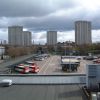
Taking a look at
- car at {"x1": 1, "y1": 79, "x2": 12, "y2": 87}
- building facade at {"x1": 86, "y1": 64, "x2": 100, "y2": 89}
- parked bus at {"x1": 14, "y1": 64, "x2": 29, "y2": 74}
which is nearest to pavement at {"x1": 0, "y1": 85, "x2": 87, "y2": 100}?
car at {"x1": 1, "y1": 79, "x2": 12, "y2": 87}

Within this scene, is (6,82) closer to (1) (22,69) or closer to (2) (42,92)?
(2) (42,92)

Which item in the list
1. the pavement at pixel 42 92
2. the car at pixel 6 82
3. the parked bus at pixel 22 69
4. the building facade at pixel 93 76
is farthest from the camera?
the parked bus at pixel 22 69

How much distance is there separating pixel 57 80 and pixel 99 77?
4.26 meters

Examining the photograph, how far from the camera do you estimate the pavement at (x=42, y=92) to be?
24169mm

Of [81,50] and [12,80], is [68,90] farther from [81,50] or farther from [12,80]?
[81,50]

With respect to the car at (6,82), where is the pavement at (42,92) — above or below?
below

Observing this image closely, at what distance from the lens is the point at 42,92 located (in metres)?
26.2

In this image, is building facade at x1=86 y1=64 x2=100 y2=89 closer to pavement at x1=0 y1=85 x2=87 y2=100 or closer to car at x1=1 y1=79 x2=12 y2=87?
pavement at x1=0 y1=85 x2=87 y2=100

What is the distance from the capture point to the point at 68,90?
2703 cm

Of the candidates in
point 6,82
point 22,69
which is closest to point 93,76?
point 6,82

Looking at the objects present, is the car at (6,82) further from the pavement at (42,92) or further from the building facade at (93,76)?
the building facade at (93,76)

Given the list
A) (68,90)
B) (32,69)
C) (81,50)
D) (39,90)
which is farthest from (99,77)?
(81,50)

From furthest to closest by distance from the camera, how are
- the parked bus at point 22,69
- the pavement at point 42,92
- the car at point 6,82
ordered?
the parked bus at point 22,69, the car at point 6,82, the pavement at point 42,92

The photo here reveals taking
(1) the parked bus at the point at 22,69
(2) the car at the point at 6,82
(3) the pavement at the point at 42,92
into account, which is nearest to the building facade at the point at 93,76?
(3) the pavement at the point at 42,92
